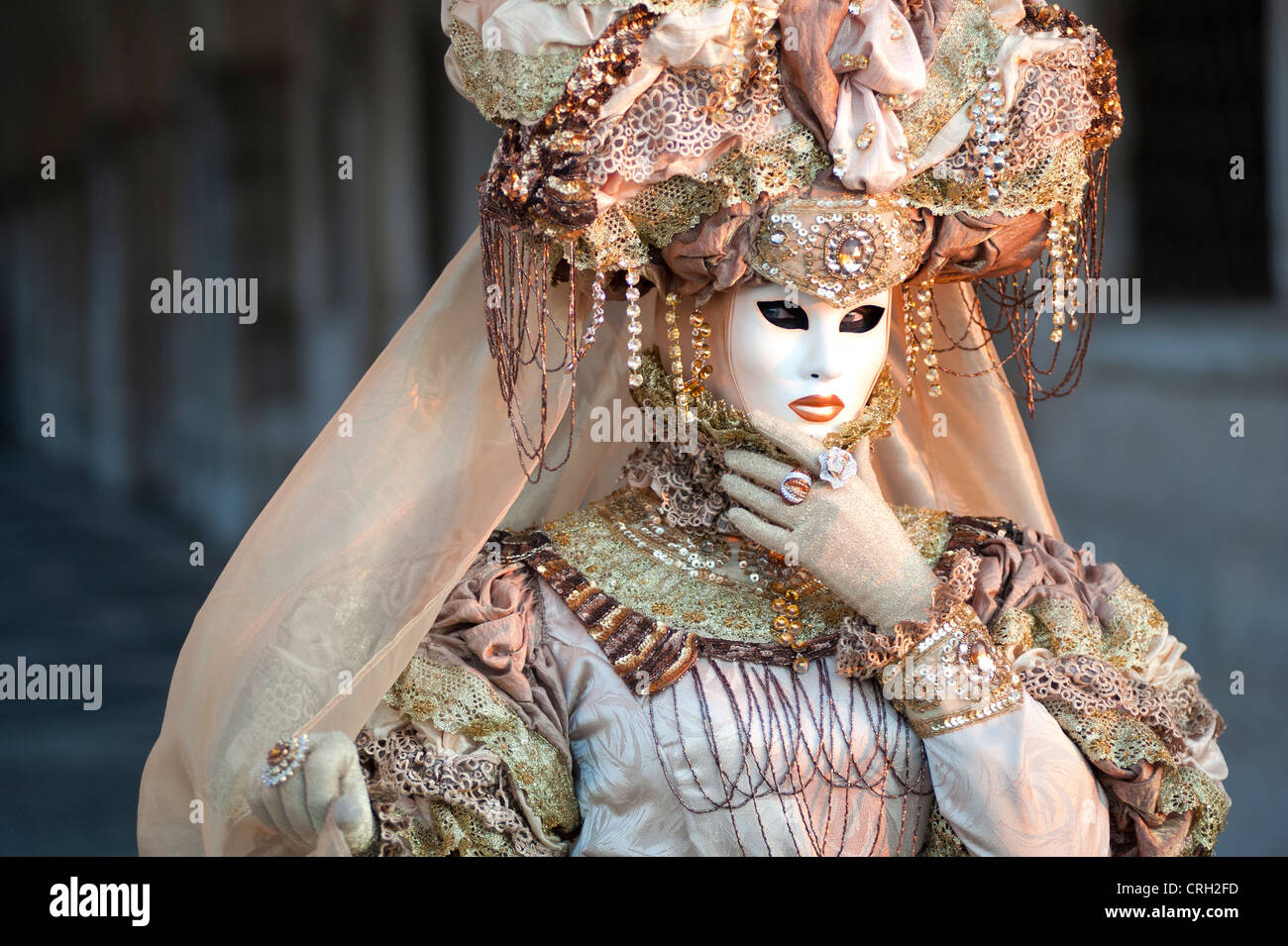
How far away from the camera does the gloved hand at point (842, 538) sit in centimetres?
196

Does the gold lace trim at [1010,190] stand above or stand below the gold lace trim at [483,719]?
above

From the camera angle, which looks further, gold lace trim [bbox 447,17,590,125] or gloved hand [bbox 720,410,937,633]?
gloved hand [bbox 720,410,937,633]

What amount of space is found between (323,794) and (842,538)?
2.26ft

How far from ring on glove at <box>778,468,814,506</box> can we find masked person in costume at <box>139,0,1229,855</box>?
13 mm

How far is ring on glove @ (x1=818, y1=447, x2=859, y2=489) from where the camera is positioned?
1952 mm

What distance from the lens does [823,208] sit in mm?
1914

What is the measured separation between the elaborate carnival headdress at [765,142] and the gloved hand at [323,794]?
19.6 inches

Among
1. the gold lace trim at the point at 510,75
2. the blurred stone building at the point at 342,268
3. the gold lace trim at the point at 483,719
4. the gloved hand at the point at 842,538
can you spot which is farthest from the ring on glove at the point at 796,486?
the blurred stone building at the point at 342,268

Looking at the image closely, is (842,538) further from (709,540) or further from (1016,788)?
(1016,788)

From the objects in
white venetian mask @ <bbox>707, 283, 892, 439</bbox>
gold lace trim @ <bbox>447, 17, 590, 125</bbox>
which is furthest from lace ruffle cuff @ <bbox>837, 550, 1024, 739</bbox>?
gold lace trim @ <bbox>447, 17, 590, 125</bbox>

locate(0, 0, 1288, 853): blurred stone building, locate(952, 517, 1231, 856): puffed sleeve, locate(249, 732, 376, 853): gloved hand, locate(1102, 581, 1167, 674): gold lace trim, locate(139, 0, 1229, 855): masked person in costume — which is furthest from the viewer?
locate(0, 0, 1288, 853): blurred stone building

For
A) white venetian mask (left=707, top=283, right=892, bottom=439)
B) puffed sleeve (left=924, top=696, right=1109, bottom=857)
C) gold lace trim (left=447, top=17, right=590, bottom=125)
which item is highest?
gold lace trim (left=447, top=17, right=590, bottom=125)

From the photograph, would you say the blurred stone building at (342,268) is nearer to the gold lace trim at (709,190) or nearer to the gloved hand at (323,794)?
the gold lace trim at (709,190)

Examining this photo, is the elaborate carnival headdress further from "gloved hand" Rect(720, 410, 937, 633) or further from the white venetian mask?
"gloved hand" Rect(720, 410, 937, 633)
